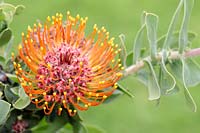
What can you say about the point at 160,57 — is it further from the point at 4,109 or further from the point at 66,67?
the point at 4,109

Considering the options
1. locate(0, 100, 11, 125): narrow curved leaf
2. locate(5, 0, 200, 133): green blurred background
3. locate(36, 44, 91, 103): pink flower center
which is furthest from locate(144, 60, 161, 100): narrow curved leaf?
locate(5, 0, 200, 133): green blurred background

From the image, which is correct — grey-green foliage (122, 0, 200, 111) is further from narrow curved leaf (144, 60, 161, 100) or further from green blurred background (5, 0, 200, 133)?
green blurred background (5, 0, 200, 133)

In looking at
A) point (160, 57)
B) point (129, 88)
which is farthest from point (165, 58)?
point (129, 88)

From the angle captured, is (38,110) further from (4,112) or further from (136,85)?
(136,85)

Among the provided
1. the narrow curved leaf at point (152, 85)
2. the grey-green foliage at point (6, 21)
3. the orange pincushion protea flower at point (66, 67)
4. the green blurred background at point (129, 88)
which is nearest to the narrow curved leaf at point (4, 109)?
the orange pincushion protea flower at point (66, 67)

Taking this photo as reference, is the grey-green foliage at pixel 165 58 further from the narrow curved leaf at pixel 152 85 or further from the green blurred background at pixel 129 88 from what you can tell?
the green blurred background at pixel 129 88
